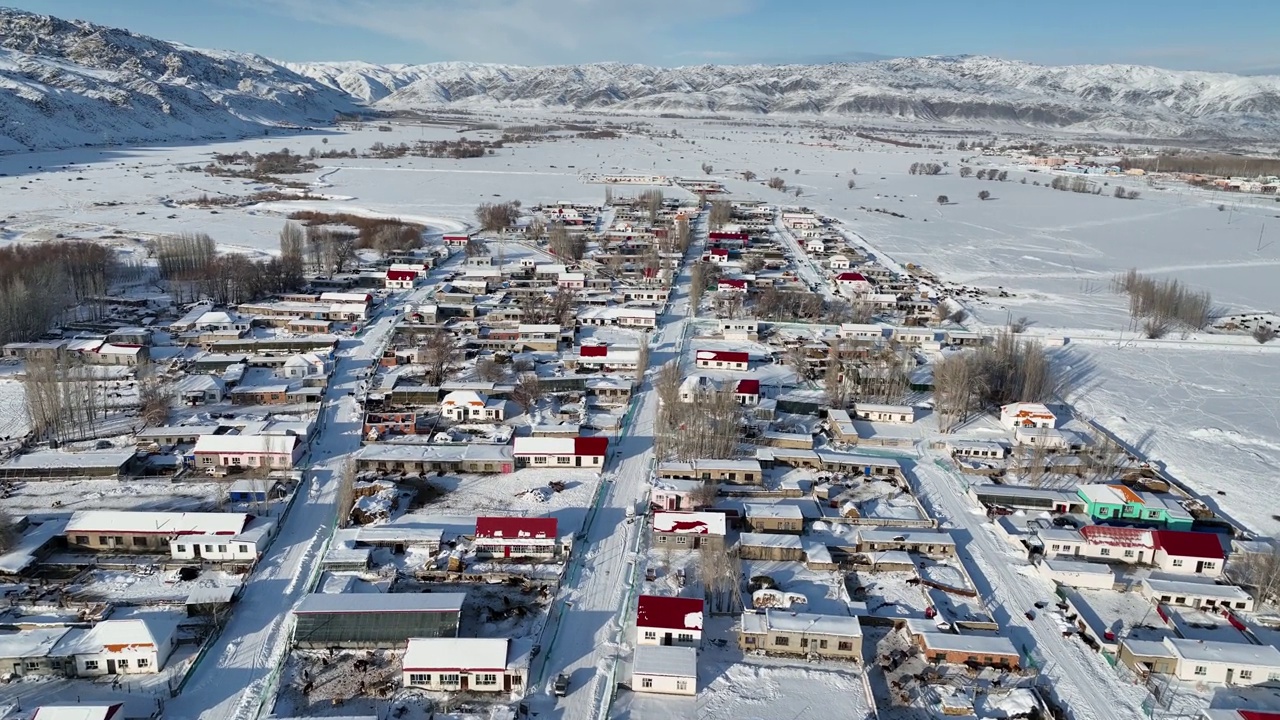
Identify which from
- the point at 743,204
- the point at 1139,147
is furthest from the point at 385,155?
the point at 1139,147

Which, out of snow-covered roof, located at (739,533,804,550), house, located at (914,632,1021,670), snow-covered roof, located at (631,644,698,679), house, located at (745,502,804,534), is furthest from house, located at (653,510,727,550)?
house, located at (914,632,1021,670)

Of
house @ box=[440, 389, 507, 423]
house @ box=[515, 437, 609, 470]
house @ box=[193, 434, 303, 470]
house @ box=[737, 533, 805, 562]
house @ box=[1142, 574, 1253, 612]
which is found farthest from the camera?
house @ box=[440, 389, 507, 423]

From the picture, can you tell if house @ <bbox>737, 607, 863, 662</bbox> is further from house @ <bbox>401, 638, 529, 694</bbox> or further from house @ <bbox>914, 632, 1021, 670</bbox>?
house @ <bbox>401, 638, 529, 694</bbox>

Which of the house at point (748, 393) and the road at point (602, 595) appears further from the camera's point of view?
the house at point (748, 393)

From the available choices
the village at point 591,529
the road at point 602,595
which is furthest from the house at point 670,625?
the road at point 602,595

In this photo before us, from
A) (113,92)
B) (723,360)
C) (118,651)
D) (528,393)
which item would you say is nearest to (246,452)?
(118,651)

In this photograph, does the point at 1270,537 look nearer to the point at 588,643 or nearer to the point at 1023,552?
the point at 1023,552

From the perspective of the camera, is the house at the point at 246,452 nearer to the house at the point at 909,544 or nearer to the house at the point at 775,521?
the house at the point at 775,521
